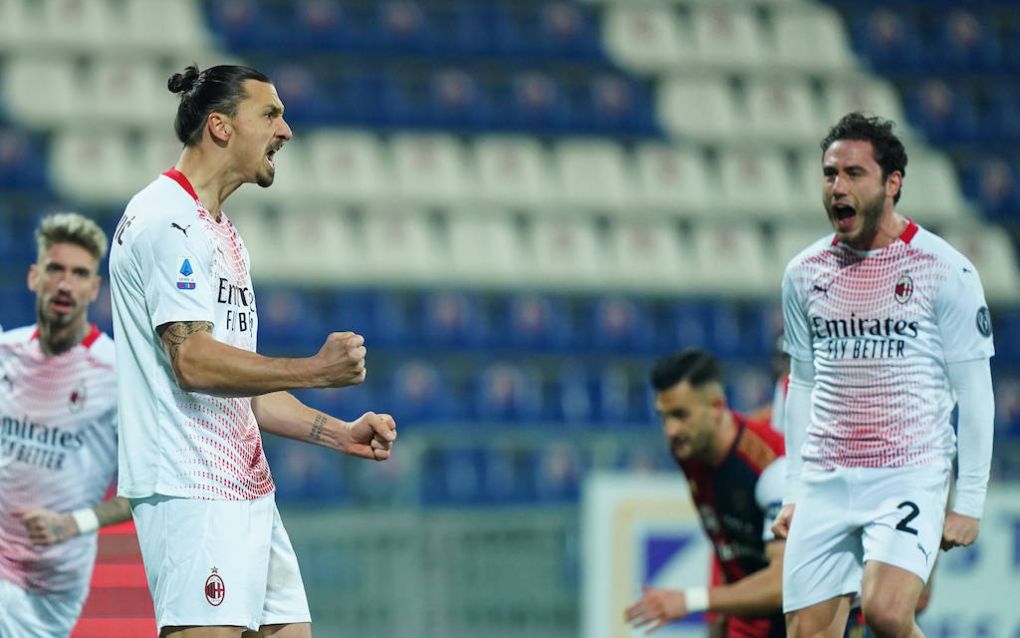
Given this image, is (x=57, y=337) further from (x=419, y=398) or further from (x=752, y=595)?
(x=419, y=398)

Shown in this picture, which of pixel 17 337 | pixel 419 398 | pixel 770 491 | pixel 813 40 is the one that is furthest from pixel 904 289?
pixel 813 40

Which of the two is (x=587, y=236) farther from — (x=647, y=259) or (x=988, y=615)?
(x=988, y=615)

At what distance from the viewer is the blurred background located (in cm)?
1299

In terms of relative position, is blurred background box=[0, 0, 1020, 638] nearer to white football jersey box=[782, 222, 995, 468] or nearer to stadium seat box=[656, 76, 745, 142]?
stadium seat box=[656, 76, 745, 142]

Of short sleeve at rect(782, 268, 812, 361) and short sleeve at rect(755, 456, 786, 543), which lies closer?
short sleeve at rect(782, 268, 812, 361)

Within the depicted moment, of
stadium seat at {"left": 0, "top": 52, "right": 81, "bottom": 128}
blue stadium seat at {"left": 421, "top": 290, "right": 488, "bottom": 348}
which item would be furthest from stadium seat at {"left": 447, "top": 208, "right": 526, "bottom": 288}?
stadium seat at {"left": 0, "top": 52, "right": 81, "bottom": 128}

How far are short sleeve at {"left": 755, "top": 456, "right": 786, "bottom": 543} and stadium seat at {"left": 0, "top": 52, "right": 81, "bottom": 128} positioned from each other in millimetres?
9271

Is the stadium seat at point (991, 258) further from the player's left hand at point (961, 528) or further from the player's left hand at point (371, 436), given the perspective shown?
the player's left hand at point (371, 436)

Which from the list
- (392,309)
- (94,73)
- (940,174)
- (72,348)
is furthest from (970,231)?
(72,348)

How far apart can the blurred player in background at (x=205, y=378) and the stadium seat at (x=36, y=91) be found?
32.8ft

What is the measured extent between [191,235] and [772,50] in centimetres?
1289

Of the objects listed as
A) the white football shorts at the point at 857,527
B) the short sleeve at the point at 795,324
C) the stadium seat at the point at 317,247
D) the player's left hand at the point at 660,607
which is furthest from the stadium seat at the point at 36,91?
the white football shorts at the point at 857,527

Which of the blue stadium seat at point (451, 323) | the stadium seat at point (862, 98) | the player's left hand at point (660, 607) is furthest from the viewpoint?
the stadium seat at point (862, 98)

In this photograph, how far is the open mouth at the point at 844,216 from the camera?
5012 mm
